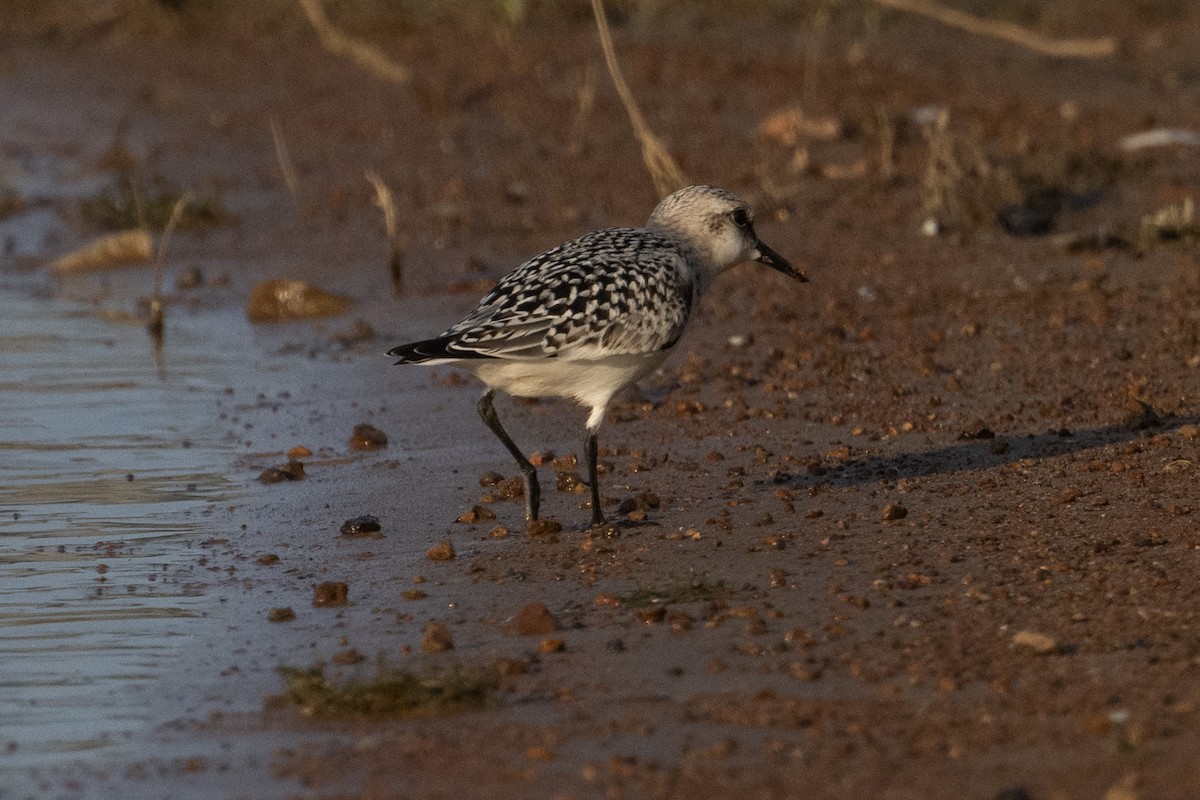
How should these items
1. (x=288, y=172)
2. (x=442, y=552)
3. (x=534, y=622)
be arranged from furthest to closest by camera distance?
1. (x=288, y=172)
2. (x=442, y=552)
3. (x=534, y=622)

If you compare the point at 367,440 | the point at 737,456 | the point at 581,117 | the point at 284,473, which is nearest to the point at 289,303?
the point at 367,440

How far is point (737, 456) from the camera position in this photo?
25.8ft

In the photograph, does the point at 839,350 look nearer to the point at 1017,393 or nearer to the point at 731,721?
the point at 1017,393

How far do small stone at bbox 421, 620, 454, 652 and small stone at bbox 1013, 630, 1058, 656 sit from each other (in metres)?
1.77

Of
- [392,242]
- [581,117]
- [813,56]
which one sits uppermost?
[813,56]

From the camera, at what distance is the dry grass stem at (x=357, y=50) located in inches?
611

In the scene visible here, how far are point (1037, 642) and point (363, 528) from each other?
9.37 feet

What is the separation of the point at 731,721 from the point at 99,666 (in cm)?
211

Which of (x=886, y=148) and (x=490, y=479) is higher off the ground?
(x=886, y=148)

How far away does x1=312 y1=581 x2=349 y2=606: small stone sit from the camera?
6.27m

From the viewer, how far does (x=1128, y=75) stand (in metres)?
14.2

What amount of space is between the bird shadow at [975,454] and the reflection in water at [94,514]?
2.54 meters

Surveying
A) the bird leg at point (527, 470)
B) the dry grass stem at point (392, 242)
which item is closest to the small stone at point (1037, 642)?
the bird leg at point (527, 470)

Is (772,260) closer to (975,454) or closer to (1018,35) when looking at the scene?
(975,454)
